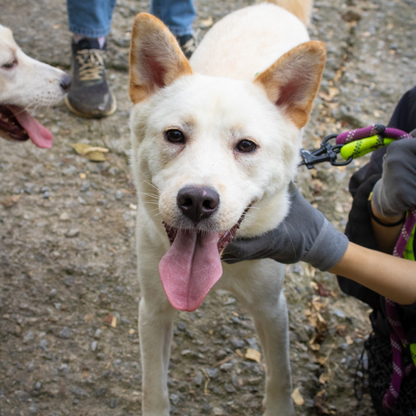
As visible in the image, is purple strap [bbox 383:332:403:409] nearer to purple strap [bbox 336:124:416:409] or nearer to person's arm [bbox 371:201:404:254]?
purple strap [bbox 336:124:416:409]

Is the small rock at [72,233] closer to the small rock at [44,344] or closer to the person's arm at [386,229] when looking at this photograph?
the small rock at [44,344]

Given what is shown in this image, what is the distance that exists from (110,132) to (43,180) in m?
0.69

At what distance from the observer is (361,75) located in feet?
14.3

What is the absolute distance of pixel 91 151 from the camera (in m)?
3.46

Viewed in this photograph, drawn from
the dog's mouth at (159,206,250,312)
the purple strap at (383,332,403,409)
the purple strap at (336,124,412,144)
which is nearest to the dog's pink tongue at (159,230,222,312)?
the dog's mouth at (159,206,250,312)

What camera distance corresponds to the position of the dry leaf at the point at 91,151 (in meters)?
3.44

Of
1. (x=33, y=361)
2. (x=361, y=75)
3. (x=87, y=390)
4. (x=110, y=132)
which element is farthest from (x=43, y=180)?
(x=361, y=75)

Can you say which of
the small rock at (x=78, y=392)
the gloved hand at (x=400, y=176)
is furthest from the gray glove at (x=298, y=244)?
the small rock at (x=78, y=392)

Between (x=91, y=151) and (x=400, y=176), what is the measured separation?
2.44m

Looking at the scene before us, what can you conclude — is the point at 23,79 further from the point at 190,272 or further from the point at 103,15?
the point at 190,272

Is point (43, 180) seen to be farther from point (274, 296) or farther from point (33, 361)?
point (274, 296)

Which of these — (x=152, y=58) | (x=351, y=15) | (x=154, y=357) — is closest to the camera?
(x=152, y=58)

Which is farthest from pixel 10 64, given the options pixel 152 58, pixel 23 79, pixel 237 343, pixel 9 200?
pixel 237 343

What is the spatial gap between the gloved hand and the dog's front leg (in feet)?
3.53
